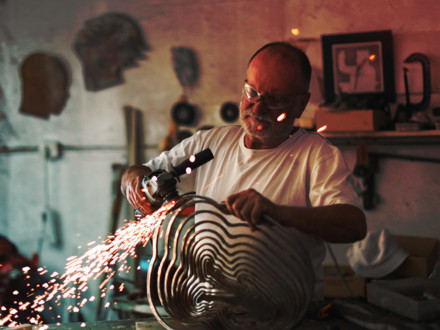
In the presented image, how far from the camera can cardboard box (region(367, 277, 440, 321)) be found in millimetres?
1734

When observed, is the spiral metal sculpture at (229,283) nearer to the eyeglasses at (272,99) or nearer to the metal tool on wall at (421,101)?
the eyeglasses at (272,99)

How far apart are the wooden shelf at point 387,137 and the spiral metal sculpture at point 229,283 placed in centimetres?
186

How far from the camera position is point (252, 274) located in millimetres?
1420

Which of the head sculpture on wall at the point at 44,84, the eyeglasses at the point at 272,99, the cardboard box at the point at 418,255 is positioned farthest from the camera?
the head sculpture on wall at the point at 44,84

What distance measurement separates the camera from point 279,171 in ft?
5.85

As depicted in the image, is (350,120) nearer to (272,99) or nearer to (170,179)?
(272,99)

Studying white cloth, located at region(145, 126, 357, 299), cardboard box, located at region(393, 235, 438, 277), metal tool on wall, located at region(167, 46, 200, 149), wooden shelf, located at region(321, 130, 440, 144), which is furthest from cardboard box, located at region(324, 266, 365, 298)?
metal tool on wall, located at region(167, 46, 200, 149)

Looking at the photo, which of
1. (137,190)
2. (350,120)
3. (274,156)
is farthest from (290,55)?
(350,120)

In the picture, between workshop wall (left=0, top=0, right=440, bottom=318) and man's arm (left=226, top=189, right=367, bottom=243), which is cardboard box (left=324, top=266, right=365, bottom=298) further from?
man's arm (left=226, top=189, right=367, bottom=243)

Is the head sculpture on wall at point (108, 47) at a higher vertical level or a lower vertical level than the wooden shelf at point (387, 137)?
higher

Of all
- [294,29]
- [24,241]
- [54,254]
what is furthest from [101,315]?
[294,29]

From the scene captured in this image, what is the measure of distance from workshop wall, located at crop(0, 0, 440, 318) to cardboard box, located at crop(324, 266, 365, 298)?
10.8 inches

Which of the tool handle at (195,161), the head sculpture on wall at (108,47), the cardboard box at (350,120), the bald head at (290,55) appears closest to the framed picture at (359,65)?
the cardboard box at (350,120)

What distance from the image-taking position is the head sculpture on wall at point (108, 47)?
152 inches
